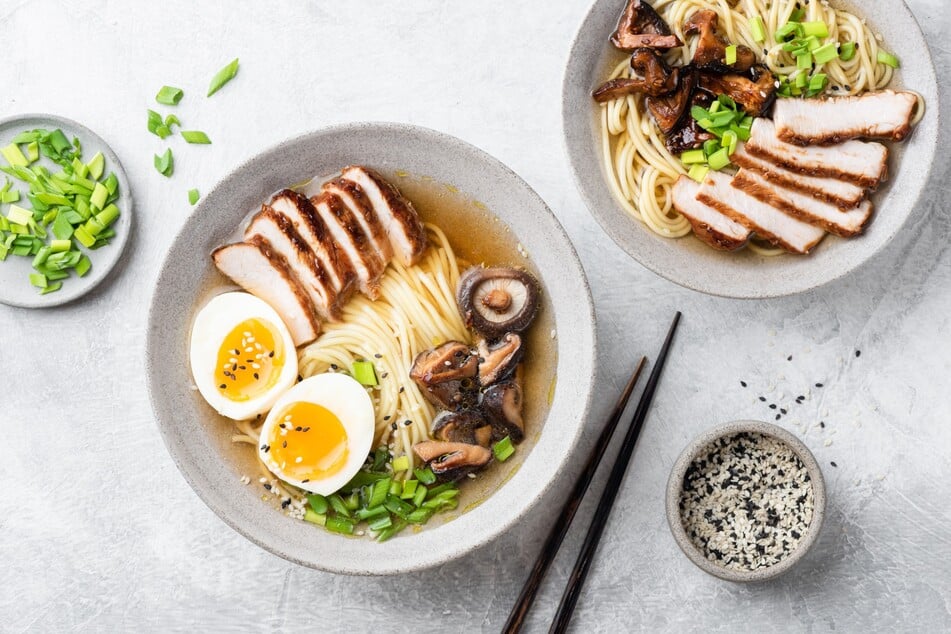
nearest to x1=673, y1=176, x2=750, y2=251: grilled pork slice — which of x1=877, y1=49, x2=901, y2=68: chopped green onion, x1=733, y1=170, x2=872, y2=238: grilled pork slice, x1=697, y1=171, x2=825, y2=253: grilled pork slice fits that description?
x1=697, y1=171, x2=825, y2=253: grilled pork slice

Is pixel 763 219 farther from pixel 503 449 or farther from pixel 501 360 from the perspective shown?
pixel 503 449

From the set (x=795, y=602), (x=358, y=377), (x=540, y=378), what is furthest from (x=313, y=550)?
(x=795, y=602)

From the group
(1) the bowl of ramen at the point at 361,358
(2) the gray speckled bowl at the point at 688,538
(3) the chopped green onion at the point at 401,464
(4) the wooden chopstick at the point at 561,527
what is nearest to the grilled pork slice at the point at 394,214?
(1) the bowl of ramen at the point at 361,358

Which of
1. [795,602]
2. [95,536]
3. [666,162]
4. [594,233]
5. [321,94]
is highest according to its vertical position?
[321,94]

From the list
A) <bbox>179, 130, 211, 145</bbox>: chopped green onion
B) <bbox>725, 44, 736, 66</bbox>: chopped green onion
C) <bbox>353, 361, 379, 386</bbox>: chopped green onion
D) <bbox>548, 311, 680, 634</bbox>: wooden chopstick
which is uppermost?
<bbox>179, 130, 211, 145</bbox>: chopped green onion

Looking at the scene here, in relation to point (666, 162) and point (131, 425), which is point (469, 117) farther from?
point (131, 425)

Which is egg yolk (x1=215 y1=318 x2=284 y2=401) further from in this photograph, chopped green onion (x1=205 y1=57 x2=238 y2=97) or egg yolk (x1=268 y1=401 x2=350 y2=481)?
chopped green onion (x1=205 y1=57 x2=238 y2=97)
